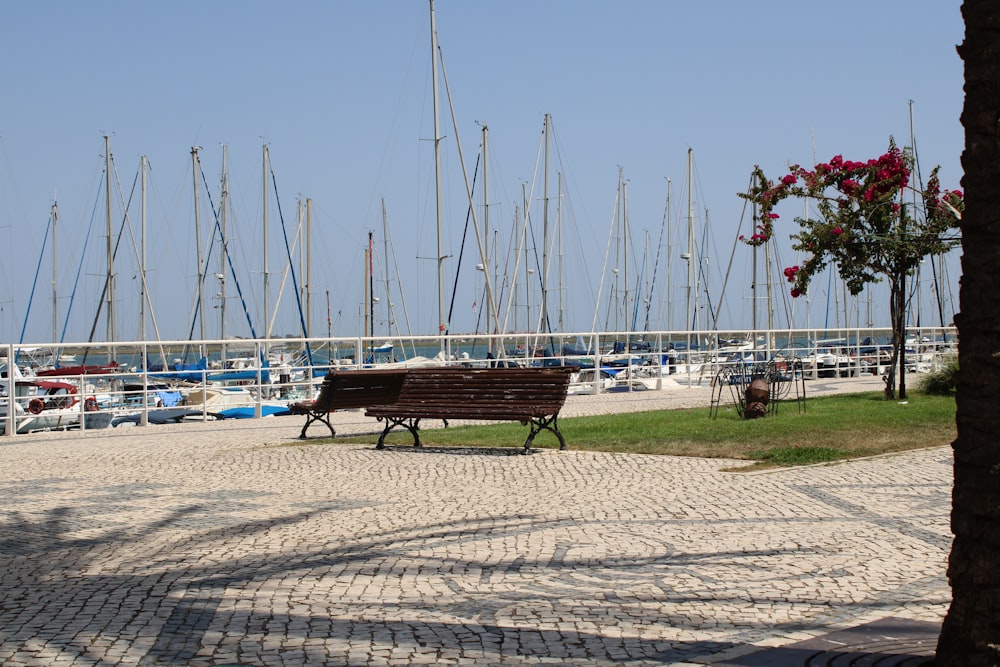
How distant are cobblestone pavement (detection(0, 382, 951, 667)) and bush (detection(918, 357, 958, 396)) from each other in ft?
28.9

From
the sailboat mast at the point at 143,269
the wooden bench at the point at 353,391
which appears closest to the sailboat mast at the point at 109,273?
the sailboat mast at the point at 143,269

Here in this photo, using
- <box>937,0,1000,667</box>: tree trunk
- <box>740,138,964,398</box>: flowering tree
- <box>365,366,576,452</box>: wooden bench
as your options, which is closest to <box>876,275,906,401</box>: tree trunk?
<box>740,138,964,398</box>: flowering tree

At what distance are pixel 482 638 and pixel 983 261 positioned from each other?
2587 millimetres

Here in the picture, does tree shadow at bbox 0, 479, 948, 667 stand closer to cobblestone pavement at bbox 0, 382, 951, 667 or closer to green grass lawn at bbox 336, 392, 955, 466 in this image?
cobblestone pavement at bbox 0, 382, 951, 667

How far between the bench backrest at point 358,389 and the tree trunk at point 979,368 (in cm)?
1100

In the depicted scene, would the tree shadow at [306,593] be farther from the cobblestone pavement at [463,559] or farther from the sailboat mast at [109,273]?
the sailboat mast at [109,273]

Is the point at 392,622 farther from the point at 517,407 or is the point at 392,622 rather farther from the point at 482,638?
the point at 517,407

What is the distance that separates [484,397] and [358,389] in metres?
2.57

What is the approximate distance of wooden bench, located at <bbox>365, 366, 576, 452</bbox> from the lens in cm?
1232

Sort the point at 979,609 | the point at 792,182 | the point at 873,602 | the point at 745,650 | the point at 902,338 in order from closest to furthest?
the point at 979,609 → the point at 745,650 → the point at 873,602 → the point at 902,338 → the point at 792,182

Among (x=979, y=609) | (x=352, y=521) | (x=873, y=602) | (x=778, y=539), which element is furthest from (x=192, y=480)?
(x=979, y=609)

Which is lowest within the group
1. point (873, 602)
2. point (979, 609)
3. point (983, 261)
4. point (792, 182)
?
point (873, 602)

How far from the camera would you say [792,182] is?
20.4 meters

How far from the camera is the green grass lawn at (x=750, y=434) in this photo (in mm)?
11609
